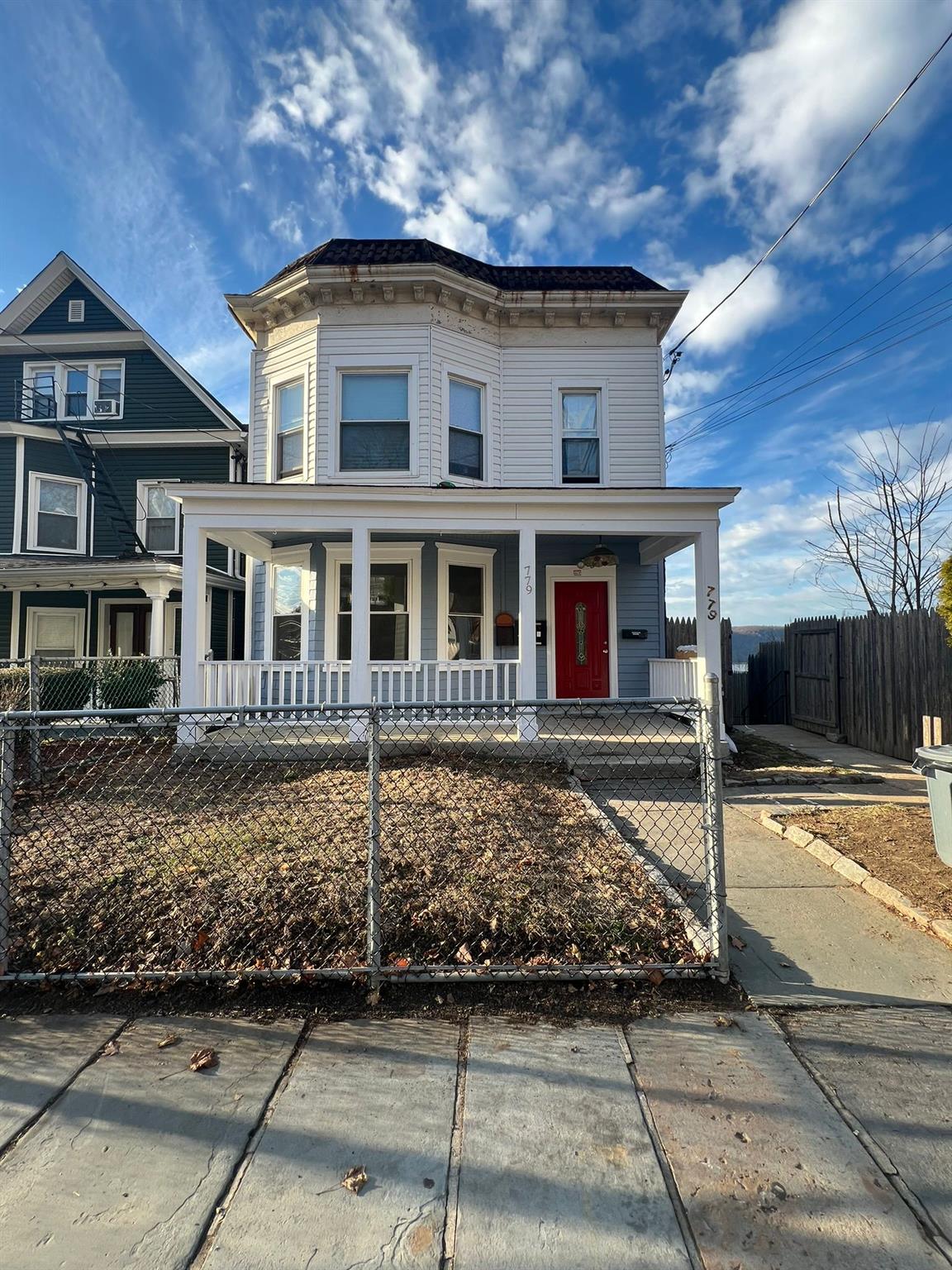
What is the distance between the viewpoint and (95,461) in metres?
14.1

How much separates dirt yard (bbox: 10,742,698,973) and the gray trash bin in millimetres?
2077

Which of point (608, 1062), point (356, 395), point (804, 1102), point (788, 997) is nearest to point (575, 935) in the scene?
point (608, 1062)

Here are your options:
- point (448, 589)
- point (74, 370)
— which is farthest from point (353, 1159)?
point (74, 370)

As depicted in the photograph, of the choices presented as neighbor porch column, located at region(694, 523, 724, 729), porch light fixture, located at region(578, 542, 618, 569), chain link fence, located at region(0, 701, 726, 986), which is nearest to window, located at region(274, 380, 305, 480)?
porch light fixture, located at region(578, 542, 618, 569)

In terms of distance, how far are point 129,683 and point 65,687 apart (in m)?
0.93

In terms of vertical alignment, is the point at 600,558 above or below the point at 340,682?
above

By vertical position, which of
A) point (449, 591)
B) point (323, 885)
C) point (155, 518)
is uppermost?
point (155, 518)

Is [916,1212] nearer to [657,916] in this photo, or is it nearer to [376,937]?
[657,916]

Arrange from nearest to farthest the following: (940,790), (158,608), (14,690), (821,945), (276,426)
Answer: (821,945) < (940,790) < (14,690) < (276,426) < (158,608)

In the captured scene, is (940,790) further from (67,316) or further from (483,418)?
(67,316)

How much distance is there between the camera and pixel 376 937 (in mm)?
2814

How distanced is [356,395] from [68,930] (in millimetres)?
8596

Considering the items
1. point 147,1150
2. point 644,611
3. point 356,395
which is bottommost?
point 147,1150

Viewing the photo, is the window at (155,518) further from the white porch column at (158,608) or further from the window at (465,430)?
Result: the window at (465,430)
